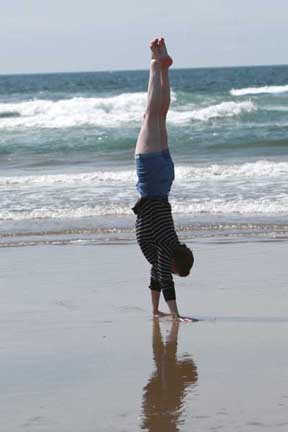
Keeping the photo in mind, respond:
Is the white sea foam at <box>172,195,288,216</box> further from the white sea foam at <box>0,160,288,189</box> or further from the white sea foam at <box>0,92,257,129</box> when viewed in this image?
the white sea foam at <box>0,92,257,129</box>

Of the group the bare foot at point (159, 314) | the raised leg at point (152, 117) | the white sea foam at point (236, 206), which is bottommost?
the bare foot at point (159, 314)

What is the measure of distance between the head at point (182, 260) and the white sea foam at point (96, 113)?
24.0m

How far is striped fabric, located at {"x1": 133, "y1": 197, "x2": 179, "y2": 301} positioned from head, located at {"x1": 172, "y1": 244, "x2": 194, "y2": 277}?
0.04 m

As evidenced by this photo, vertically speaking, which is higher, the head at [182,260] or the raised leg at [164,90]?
the raised leg at [164,90]

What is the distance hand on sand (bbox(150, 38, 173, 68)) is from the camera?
6301mm

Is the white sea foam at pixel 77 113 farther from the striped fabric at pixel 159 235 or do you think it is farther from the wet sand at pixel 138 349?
the striped fabric at pixel 159 235

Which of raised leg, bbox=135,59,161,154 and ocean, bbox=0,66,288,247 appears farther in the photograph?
ocean, bbox=0,66,288,247

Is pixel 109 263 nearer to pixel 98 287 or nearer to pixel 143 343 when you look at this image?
pixel 98 287

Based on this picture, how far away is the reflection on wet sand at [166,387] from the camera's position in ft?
14.5

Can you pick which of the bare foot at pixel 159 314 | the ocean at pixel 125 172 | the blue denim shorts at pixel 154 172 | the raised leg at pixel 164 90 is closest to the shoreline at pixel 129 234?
the ocean at pixel 125 172

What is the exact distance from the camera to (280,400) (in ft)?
15.1

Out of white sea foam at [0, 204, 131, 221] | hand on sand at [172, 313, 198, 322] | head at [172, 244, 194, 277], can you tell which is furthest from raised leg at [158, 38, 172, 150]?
white sea foam at [0, 204, 131, 221]

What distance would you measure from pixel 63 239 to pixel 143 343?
4625 millimetres

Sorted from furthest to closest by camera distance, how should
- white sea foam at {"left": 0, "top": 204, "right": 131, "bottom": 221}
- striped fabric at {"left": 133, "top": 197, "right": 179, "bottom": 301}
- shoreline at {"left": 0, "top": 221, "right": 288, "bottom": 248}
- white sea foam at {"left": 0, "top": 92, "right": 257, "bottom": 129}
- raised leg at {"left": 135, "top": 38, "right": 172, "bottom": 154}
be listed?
white sea foam at {"left": 0, "top": 92, "right": 257, "bottom": 129} → white sea foam at {"left": 0, "top": 204, "right": 131, "bottom": 221} → shoreline at {"left": 0, "top": 221, "right": 288, "bottom": 248} → striped fabric at {"left": 133, "top": 197, "right": 179, "bottom": 301} → raised leg at {"left": 135, "top": 38, "right": 172, "bottom": 154}
